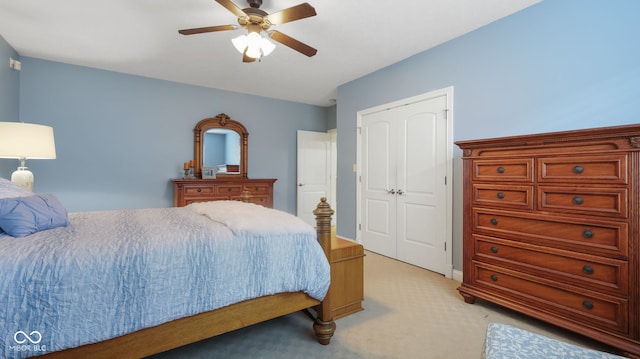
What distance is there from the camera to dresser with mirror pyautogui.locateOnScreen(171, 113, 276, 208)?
4.33m

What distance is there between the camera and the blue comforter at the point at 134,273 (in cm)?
111

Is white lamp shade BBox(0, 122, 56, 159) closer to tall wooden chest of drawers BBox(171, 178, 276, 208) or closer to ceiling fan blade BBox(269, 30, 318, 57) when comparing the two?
tall wooden chest of drawers BBox(171, 178, 276, 208)

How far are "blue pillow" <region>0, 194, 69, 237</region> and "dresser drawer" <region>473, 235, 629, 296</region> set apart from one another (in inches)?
115

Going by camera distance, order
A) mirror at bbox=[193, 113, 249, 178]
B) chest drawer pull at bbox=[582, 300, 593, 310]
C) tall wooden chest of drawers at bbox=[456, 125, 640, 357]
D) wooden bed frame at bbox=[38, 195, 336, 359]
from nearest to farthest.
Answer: wooden bed frame at bbox=[38, 195, 336, 359] → tall wooden chest of drawers at bbox=[456, 125, 640, 357] → chest drawer pull at bbox=[582, 300, 593, 310] → mirror at bbox=[193, 113, 249, 178]

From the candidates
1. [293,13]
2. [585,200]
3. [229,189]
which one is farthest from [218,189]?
[585,200]

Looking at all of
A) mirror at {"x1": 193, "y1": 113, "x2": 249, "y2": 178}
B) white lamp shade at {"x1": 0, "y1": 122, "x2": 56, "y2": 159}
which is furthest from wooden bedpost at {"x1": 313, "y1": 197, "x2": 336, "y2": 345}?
mirror at {"x1": 193, "y1": 113, "x2": 249, "y2": 178}

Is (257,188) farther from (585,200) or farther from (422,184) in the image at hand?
(585,200)

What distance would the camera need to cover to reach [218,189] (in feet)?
14.8

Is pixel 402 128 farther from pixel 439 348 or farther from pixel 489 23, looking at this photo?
pixel 439 348

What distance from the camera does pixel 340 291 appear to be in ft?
7.13

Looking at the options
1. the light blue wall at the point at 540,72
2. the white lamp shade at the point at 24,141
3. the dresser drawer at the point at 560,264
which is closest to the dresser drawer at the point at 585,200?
the dresser drawer at the point at 560,264

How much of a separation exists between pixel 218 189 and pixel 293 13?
3127 millimetres

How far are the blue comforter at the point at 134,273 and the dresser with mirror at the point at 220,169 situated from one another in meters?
2.47

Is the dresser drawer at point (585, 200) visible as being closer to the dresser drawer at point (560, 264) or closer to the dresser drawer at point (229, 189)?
the dresser drawer at point (560, 264)
